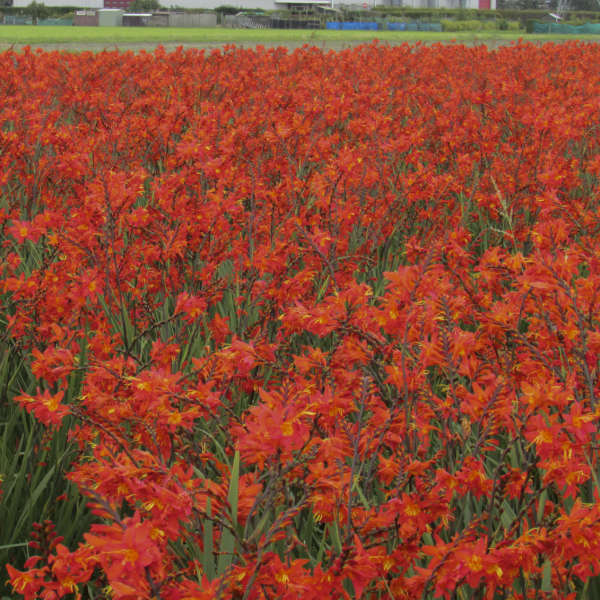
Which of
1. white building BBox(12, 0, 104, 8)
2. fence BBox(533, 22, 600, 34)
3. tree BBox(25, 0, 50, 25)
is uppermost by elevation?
white building BBox(12, 0, 104, 8)

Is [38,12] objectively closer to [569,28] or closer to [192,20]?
[192,20]

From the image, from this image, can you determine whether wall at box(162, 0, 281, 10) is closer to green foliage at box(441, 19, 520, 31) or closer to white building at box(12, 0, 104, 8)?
white building at box(12, 0, 104, 8)

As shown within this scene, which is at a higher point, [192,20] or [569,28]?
[192,20]

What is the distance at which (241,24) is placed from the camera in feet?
208

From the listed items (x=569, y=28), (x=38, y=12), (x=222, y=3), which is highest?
(x=222, y=3)

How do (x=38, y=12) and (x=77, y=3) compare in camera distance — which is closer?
(x=38, y=12)

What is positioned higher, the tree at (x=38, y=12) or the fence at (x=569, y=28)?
the tree at (x=38, y=12)

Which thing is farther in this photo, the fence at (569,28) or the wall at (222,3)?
the wall at (222,3)

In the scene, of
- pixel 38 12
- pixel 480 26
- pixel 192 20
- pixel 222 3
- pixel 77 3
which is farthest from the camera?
pixel 222 3

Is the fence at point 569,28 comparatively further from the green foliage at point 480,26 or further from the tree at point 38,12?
the tree at point 38,12

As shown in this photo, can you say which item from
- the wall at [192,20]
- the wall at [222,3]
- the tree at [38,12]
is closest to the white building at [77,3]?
the wall at [222,3]

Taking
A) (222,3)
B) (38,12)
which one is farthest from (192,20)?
(222,3)

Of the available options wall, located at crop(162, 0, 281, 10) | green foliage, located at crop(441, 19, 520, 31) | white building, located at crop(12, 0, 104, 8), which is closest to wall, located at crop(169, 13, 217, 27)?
green foliage, located at crop(441, 19, 520, 31)

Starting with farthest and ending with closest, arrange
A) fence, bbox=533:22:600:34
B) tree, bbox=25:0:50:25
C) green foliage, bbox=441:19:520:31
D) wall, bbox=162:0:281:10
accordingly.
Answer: wall, bbox=162:0:281:10 < tree, bbox=25:0:50:25 < green foliage, bbox=441:19:520:31 < fence, bbox=533:22:600:34
